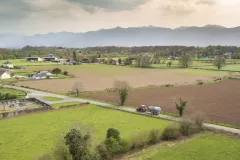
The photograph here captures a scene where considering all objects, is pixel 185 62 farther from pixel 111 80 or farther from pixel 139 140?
pixel 139 140

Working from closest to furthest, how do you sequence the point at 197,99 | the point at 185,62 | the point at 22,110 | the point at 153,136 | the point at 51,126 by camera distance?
the point at 153,136
the point at 51,126
the point at 22,110
the point at 197,99
the point at 185,62

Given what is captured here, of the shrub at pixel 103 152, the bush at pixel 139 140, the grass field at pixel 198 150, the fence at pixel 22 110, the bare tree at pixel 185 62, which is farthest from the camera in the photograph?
the bare tree at pixel 185 62

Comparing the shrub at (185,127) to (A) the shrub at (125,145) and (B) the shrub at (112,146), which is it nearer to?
(A) the shrub at (125,145)

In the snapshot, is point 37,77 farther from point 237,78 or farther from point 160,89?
point 237,78

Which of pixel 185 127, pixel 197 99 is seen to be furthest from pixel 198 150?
pixel 197 99

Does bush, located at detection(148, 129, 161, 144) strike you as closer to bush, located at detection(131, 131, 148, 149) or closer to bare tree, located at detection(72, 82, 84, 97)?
bush, located at detection(131, 131, 148, 149)

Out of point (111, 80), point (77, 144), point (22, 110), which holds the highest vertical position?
point (77, 144)

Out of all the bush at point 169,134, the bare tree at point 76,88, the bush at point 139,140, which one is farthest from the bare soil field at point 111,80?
the bush at point 139,140
